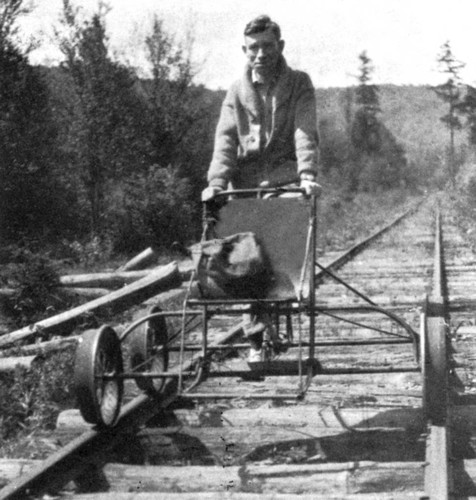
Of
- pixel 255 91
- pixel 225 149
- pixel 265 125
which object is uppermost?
pixel 255 91

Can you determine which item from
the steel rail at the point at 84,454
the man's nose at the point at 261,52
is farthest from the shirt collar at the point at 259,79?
the steel rail at the point at 84,454

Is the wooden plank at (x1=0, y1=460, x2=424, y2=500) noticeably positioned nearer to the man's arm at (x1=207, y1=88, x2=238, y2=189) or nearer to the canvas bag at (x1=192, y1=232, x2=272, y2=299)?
the canvas bag at (x1=192, y1=232, x2=272, y2=299)

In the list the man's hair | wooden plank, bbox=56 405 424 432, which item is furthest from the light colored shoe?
the man's hair

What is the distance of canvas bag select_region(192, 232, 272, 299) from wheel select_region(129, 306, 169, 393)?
77 centimetres

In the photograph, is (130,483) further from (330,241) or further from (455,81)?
(455,81)

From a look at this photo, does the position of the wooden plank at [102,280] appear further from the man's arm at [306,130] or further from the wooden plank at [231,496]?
the wooden plank at [231,496]

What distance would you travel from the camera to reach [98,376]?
4180 mm

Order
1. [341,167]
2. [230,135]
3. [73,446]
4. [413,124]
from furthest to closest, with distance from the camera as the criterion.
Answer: [413,124], [341,167], [230,135], [73,446]

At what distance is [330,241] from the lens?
61.5 ft

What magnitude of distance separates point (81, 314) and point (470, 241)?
35.3 ft

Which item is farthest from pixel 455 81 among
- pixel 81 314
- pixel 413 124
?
pixel 81 314

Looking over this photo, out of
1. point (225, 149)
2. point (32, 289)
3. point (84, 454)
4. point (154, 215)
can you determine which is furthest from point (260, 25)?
point (154, 215)

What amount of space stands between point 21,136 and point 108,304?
1195 cm

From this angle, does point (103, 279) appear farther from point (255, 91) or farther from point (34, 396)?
point (255, 91)
